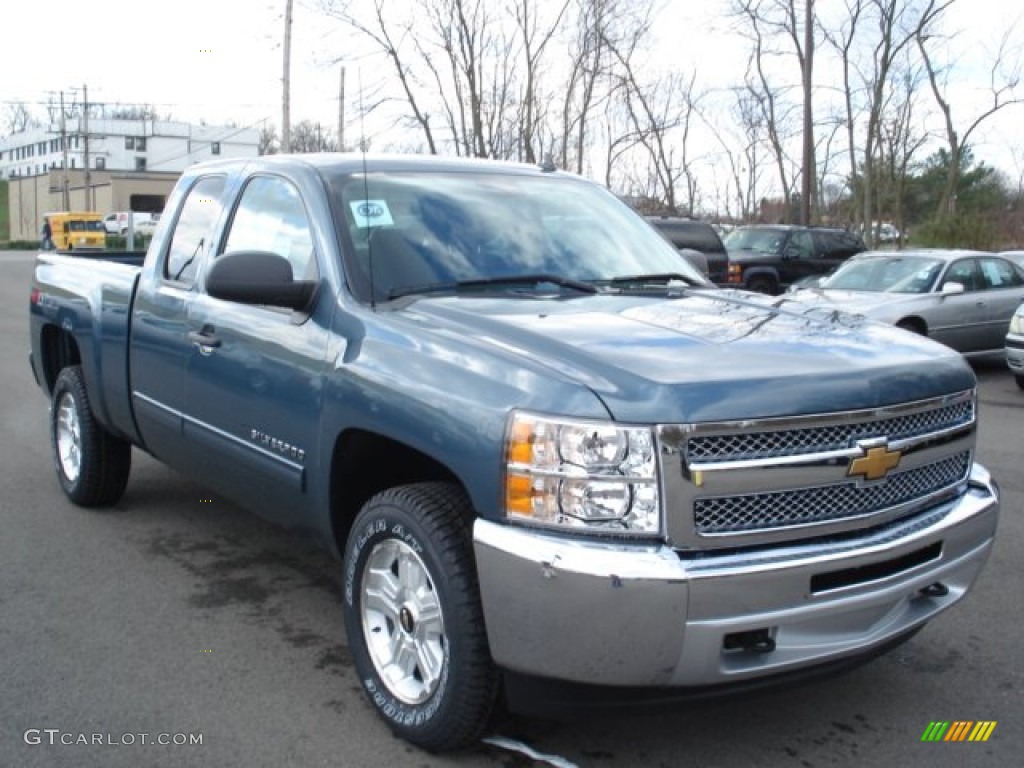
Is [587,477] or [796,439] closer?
[587,477]

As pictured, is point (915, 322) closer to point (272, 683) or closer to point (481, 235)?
point (481, 235)

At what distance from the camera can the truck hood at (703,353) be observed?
290 centimetres

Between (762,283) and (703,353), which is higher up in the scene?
(703,353)

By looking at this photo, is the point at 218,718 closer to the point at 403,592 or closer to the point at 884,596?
the point at 403,592

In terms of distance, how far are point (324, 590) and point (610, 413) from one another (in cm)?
252

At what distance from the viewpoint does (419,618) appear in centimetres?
337

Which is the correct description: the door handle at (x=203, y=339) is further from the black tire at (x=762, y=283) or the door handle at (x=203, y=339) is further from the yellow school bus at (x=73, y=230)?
the yellow school bus at (x=73, y=230)

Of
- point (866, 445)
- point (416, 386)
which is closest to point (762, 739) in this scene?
point (866, 445)

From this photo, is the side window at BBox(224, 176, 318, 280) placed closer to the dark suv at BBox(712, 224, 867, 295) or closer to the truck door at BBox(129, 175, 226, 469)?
the truck door at BBox(129, 175, 226, 469)

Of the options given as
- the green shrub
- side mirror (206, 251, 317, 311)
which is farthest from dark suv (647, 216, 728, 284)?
side mirror (206, 251, 317, 311)

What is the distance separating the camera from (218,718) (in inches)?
143

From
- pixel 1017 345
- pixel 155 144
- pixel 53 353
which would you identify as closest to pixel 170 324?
pixel 53 353

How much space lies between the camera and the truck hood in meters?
2.90

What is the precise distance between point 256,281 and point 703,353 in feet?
5.27
